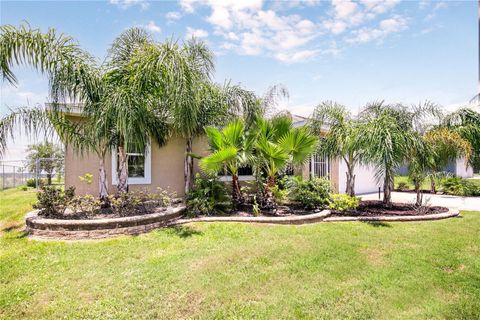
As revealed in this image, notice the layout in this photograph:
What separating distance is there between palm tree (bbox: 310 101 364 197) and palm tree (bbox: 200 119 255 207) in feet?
10.8

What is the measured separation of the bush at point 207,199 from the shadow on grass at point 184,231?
3.83 ft

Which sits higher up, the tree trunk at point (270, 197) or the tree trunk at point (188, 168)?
the tree trunk at point (188, 168)

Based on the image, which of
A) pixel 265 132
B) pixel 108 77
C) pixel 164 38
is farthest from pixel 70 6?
pixel 265 132

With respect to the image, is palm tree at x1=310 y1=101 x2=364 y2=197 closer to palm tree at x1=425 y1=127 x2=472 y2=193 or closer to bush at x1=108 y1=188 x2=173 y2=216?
palm tree at x1=425 y1=127 x2=472 y2=193

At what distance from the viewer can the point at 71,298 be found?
13.6ft

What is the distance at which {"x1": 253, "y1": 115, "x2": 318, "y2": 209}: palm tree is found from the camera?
887 centimetres

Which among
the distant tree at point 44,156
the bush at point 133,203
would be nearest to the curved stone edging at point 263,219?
the bush at point 133,203

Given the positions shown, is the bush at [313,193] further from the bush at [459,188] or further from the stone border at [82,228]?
the bush at [459,188]

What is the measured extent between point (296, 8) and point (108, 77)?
6544 mm

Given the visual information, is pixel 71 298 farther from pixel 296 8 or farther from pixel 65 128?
pixel 296 8

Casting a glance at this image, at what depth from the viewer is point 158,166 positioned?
1073cm

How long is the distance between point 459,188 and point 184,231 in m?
15.4

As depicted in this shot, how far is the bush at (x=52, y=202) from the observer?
7.32 meters

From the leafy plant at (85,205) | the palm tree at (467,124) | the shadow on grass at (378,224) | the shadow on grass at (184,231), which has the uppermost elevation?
the palm tree at (467,124)
